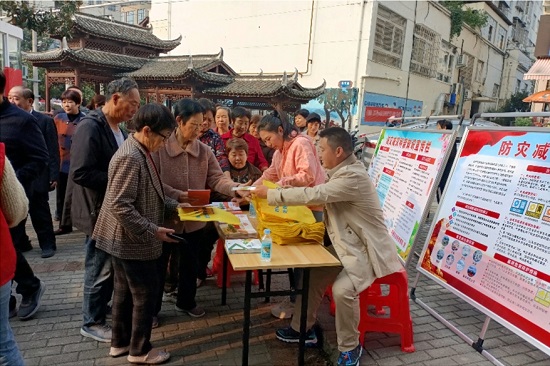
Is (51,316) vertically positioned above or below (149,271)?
below

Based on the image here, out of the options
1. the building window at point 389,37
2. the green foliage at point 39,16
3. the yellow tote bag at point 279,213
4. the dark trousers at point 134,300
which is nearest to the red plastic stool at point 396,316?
the yellow tote bag at point 279,213

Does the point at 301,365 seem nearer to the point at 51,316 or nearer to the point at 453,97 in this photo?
the point at 51,316

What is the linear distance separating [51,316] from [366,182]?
277 cm

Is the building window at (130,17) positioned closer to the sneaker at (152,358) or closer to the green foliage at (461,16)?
the green foliage at (461,16)

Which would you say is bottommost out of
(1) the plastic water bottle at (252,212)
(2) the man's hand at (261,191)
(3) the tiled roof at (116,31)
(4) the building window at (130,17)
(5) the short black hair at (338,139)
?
(1) the plastic water bottle at (252,212)

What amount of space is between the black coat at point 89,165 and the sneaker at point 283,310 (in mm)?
1649

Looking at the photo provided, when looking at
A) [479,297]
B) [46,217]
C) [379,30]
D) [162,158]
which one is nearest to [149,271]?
[162,158]

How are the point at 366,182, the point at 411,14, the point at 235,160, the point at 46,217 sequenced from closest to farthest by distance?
the point at 366,182 < the point at 235,160 < the point at 46,217 < the point at 411,14

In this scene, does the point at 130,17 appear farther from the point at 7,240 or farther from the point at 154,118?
the point at 7,240

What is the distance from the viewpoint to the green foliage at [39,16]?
24.2 feet

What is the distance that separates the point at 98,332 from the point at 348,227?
1999 millimetres

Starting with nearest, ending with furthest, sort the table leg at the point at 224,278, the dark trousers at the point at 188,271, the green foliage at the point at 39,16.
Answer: the dark trousers at the point at 188,271, the table leg at the point at 224,278, the green foliage at the point at 39,16

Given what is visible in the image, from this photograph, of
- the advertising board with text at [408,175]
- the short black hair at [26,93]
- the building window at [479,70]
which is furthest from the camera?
the building window at [479,70]

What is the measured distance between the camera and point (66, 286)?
367 cm
